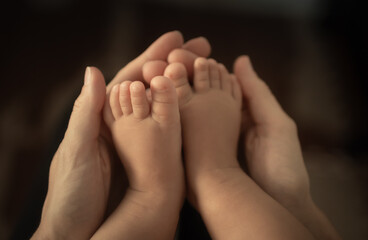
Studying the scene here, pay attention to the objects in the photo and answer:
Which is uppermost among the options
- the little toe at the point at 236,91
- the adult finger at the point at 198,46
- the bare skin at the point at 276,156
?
the adult finger at the point at 198,46

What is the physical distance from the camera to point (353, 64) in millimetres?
648

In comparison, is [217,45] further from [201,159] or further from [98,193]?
[98,193]

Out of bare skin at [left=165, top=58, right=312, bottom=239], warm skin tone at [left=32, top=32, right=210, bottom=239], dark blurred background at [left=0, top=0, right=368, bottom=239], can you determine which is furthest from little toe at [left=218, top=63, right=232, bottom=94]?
warm skin tone at [left=32, top=32, right=210, bottom=239]

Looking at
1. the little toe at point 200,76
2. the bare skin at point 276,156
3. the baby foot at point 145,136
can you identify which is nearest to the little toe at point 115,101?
the baby foot at point 145,136

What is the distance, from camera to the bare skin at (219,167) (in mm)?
365

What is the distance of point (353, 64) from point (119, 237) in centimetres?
61

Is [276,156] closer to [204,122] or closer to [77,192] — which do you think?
[204,122]

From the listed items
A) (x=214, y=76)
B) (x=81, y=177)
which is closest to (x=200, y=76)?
(x=214, y=76)

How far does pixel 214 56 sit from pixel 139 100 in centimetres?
31

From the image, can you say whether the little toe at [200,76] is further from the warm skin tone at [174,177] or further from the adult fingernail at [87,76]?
the adult fingernail at [87,76]

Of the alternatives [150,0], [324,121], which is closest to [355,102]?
[324,121]

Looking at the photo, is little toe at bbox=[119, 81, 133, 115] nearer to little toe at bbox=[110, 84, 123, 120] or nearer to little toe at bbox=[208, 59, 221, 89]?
little toe at bbox=[110, 84, 123, 120]

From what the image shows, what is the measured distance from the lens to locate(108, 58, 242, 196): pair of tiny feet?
407 millimetres

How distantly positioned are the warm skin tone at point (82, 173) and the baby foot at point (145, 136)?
0.09 ft
